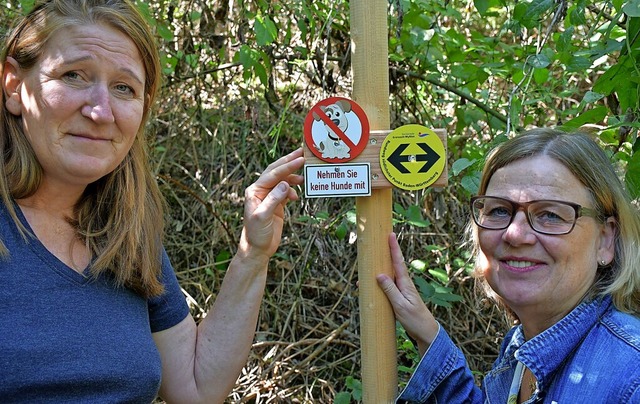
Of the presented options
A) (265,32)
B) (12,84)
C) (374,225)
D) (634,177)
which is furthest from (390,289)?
(265,32)

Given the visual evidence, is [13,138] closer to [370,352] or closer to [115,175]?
[115,175]

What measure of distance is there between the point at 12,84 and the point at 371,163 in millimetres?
923

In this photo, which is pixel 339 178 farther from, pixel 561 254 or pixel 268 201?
pixel 561 254

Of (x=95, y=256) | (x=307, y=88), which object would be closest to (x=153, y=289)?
(x=95, y=256)

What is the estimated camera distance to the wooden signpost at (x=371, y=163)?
6.05 ft

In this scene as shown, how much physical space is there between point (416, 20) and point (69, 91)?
165 centimetres

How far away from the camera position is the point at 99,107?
67.8 inches

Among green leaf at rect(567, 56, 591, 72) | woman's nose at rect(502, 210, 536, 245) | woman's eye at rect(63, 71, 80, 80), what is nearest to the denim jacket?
woman's nose at rect(502, 210, 536, 245)

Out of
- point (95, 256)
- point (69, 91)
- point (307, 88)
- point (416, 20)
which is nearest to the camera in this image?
point (69, 91)

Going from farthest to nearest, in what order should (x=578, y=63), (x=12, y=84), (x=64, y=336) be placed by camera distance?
(x=578, y=63), (x=12, y=84), (x=64, y=336)

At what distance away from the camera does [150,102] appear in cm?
201

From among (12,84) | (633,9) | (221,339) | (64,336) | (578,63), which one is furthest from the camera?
(578,63)

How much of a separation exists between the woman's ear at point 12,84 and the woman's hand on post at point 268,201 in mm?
623

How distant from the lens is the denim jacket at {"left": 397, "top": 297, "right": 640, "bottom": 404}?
156 centimetres
